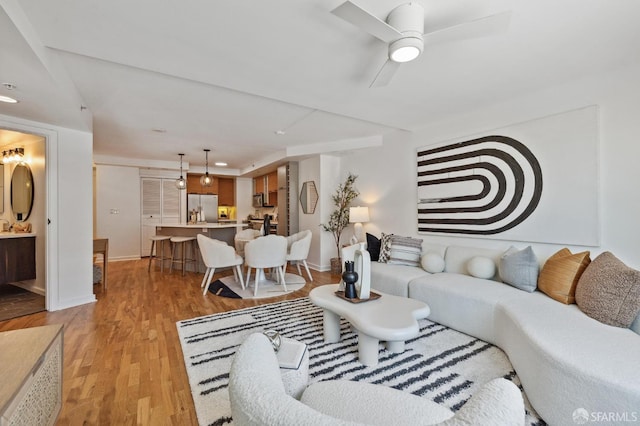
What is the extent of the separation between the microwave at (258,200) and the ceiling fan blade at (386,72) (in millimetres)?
6275

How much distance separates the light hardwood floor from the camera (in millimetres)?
1646

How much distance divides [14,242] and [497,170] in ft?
20.9

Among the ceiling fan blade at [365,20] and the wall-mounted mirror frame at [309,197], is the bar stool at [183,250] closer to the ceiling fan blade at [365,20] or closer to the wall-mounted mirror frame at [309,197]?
the wall-mounted mirror frame at [309,197]

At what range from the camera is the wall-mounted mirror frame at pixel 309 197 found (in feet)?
18.9

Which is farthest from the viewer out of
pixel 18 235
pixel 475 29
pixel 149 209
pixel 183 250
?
pixel 149 209

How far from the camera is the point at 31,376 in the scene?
3.60ft

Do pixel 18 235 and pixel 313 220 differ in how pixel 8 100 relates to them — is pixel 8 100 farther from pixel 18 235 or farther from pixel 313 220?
pixel 313 220

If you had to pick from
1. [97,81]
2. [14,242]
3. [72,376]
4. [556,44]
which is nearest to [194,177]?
[14,242]

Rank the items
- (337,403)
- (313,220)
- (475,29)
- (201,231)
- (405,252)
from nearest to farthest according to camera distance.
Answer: (337,403)
(475,29)
(405,252)
(201,231)
(313,220)

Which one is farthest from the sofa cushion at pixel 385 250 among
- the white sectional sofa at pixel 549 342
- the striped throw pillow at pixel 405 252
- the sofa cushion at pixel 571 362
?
the sofa cushion at pixel 571 362

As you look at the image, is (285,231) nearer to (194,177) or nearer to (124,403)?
(194,177)

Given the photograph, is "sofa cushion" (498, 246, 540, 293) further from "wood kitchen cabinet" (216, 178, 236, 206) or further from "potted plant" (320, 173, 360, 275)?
"wood kitchen cabinet" (216, 178, 236, 206)

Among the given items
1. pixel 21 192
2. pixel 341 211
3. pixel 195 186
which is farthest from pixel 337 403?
pixel 195 186

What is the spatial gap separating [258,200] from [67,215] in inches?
201
